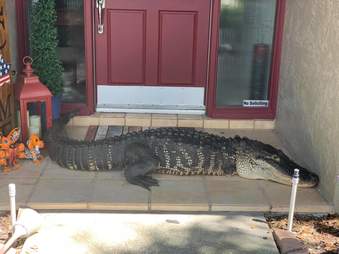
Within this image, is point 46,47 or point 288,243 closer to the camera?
point 288,243

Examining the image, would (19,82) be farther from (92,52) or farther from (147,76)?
(147,76)

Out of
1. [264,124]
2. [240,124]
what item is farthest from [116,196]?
[264,124]

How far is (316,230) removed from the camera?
3832 millimetres

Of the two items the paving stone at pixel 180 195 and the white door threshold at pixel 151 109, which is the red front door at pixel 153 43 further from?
the paving stone at pixel 180 195

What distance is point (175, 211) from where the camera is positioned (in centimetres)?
407

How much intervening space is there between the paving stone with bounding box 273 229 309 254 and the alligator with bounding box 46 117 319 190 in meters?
0.91

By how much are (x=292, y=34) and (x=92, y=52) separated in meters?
2.24

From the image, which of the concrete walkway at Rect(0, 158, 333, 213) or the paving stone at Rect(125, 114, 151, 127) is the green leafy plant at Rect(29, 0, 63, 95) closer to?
the paving stone at Rect(125, 114, 151, 127)

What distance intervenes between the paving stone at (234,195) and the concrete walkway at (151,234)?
0.35 ft

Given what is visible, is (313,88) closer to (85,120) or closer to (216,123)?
(216,123)

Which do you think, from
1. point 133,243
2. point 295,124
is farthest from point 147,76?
point 133,243

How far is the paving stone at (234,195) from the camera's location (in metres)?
4.10

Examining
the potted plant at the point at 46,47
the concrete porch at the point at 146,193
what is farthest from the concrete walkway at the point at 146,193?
the potted plant at the point at 46,47

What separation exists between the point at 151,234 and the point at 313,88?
205cm
